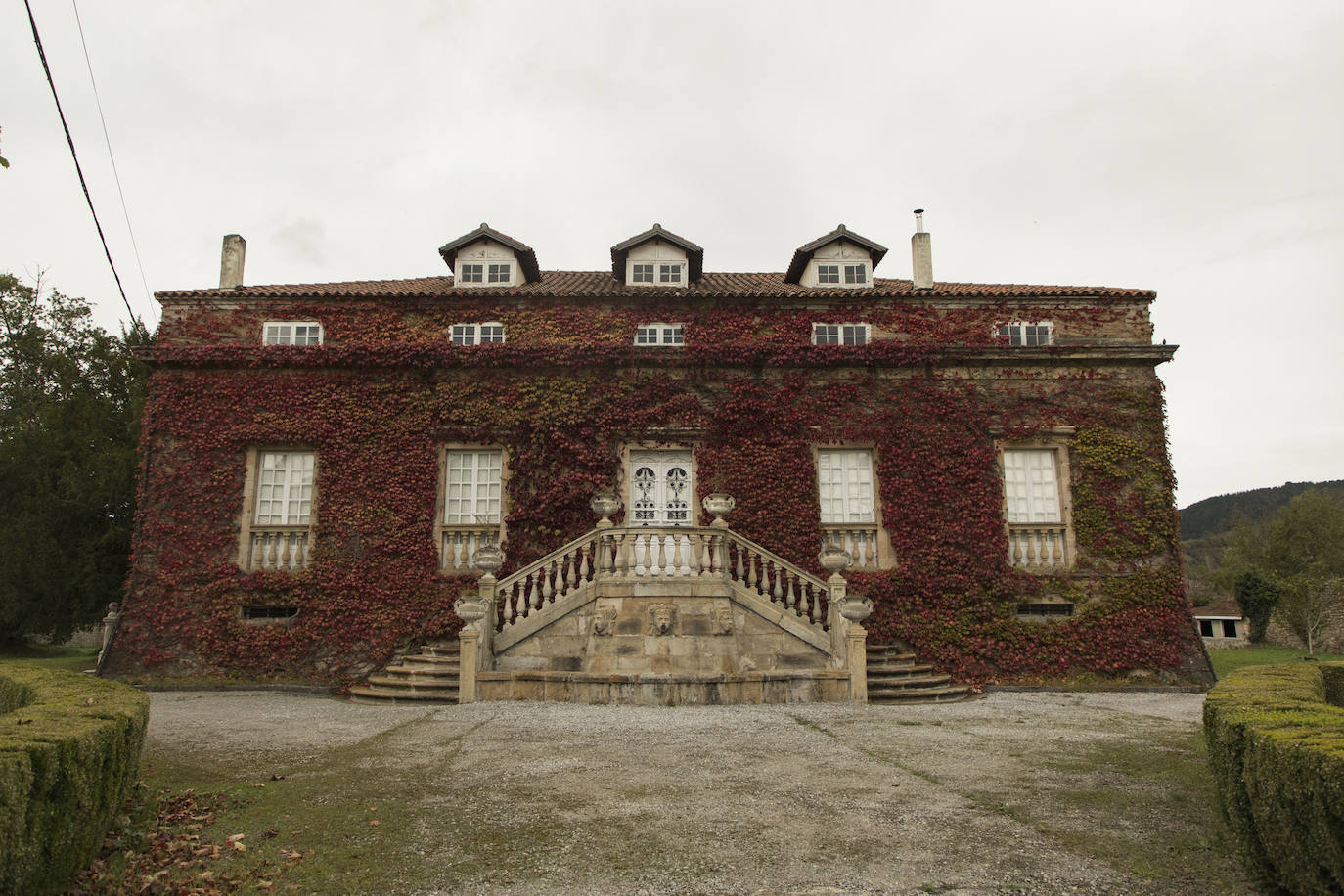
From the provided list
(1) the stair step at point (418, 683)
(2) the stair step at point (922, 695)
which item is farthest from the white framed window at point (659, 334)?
(2) the stair step at point (922, 695)

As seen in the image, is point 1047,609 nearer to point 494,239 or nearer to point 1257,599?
point 494,239

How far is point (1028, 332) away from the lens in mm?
17688

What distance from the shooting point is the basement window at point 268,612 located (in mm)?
15734

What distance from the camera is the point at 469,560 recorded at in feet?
52.4

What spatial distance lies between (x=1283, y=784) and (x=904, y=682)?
9301 mm

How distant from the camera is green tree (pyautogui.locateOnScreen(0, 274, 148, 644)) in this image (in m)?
21.0

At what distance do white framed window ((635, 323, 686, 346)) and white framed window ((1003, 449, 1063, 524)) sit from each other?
679 cm

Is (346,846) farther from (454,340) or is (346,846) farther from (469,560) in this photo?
(454,340)

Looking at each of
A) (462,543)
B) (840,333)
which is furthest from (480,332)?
(840,333)

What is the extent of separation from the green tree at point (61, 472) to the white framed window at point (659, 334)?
13.7 meters

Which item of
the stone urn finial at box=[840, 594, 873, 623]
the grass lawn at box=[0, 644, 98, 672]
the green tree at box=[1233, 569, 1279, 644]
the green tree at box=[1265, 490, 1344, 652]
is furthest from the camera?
the green tree at box=[1265, 490, 1344, 652]

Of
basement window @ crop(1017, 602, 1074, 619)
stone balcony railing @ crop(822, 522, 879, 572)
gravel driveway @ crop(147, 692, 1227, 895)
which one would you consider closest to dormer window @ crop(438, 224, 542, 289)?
stone balcony railing @ crop(822, 522, 879, 572)

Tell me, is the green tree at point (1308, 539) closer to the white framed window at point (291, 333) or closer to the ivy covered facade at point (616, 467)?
the ivy covered facade at point (616, 467)

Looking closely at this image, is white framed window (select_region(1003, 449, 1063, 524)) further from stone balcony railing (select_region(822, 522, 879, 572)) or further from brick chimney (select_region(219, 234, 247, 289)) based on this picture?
brick chimney (select_region(219, 234, 247, 289))
